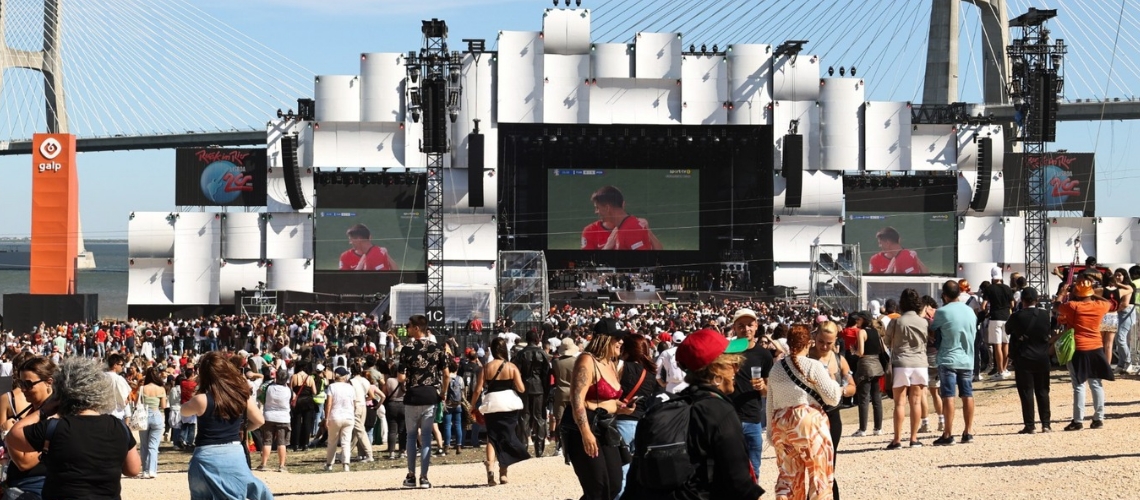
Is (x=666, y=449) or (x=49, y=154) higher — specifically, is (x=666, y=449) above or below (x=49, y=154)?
below

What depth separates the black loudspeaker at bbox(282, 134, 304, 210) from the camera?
161 ft

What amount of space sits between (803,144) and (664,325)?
72.0ft

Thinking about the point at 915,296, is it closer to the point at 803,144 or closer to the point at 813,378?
the point at 813,378

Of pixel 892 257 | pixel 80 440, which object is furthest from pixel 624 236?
pixel 80 440

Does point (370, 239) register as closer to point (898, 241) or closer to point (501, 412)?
point (898, 241)

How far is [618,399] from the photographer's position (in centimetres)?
768

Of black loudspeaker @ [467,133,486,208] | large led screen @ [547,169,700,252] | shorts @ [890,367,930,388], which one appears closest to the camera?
shorts @ [890,367,930,388]

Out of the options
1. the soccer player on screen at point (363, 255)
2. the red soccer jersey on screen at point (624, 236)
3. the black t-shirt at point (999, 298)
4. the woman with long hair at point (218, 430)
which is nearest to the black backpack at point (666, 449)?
the woman with long hair at point (218, 430)

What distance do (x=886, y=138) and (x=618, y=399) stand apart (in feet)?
148

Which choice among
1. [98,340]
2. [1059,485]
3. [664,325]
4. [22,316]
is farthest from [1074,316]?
[22,316]

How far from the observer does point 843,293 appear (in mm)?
42156

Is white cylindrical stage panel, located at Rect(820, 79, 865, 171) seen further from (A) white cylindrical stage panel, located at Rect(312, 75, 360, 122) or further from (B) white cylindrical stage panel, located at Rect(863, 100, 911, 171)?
(A) white cylindrical stage panel, located at Rect(312, 75, 360, 122)

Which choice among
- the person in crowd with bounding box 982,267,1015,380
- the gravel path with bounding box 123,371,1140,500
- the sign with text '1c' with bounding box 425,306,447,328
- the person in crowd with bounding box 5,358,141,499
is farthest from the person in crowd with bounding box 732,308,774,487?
the sign with text '1c' with bounding box 425,306,447,328

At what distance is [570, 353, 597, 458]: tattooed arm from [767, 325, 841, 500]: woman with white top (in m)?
1.00
